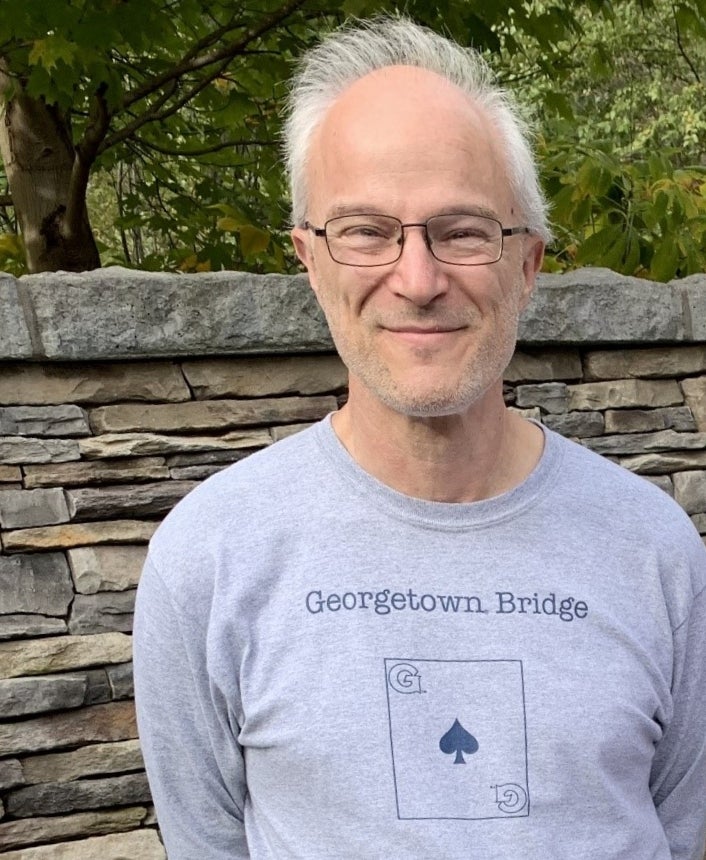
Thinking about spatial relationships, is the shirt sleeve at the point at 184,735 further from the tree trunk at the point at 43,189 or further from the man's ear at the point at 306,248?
the tree trunk at the point at 43,189

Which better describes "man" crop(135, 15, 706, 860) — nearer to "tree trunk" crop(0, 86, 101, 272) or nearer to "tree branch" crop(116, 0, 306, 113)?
"tree branch" crop(116, 0, 306, 113)

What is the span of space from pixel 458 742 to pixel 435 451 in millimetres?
387

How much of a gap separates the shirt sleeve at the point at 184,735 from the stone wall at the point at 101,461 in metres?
0.69

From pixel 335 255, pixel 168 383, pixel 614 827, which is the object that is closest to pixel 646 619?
pixel 614 827

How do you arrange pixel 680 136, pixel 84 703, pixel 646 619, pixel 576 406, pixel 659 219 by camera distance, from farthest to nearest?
pixel 680 136
pixel 659 219
pixel 576 406
pixel 84 703
pixel 646 619

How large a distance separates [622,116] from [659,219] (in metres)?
12.1

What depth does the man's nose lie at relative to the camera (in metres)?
1.34

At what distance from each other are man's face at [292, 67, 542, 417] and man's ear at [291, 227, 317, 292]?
0.14 feet

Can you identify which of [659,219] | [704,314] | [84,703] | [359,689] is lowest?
[84,703]

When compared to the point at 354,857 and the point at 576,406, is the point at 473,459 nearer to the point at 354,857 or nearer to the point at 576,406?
the point at 354,857

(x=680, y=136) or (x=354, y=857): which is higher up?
(x=680, y=136)

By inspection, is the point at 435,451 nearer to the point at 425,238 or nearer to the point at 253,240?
the point at 425,238

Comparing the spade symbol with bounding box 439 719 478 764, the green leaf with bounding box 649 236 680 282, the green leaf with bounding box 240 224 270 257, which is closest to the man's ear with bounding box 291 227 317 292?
the spade symbol with bounding box 439 719 478 764

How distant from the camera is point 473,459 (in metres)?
1.49
